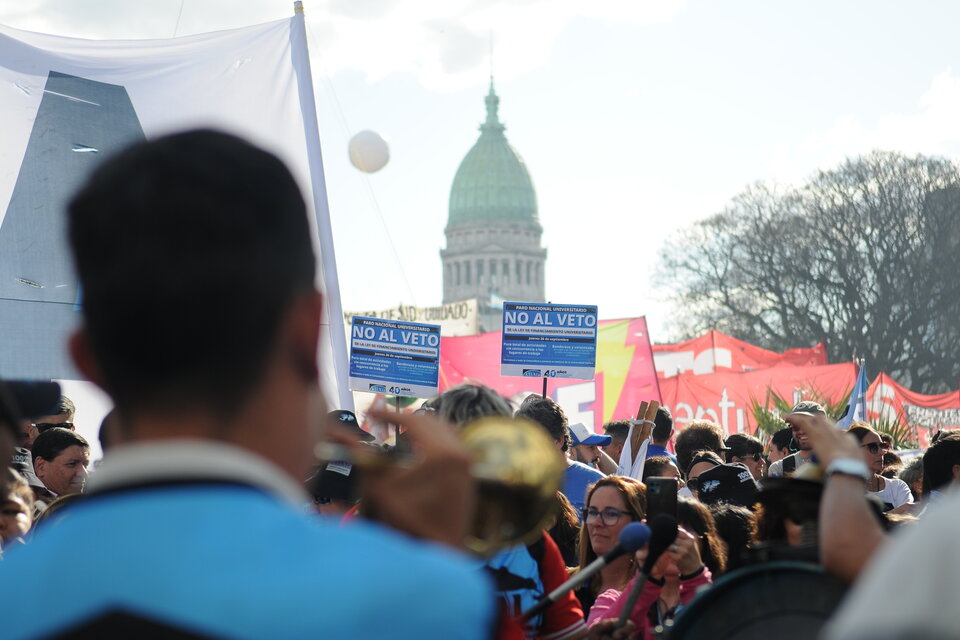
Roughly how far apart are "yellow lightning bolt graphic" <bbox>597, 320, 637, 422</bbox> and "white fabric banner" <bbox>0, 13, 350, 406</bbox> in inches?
319

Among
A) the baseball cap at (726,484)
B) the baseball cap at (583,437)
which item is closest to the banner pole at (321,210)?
the baseball cap at (583,437)

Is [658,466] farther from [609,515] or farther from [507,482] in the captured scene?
[507,482]

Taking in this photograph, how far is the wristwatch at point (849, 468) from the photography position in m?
1.71

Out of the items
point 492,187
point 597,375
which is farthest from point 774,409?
point 492,187

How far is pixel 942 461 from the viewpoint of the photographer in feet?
15.5

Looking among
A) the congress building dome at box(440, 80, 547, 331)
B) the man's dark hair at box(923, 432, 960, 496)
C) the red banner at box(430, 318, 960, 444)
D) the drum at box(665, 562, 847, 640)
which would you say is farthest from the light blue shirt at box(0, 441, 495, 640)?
the congress building dome at box(440, 80, 547, 331)

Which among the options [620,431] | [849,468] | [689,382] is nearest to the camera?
[849,468]

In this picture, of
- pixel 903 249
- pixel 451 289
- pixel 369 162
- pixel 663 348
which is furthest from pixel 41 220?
pixel 451 289

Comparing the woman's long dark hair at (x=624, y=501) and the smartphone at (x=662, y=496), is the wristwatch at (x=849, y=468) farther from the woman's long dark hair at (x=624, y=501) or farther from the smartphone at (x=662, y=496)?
the woman's long dark hair at (x=624, y=501)

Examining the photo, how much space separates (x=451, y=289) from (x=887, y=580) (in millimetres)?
131307

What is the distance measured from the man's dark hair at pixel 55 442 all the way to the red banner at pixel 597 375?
8850 mm

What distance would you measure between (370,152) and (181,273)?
8.91 m

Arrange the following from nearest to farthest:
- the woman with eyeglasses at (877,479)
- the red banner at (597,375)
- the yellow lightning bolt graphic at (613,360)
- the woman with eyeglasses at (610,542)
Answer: the woman with eyeglasses at (610,542)
the woman with eyeglasses at (877,479)
the red banner at (597,375)
the yellow lightning bolt graphic at (613,360)

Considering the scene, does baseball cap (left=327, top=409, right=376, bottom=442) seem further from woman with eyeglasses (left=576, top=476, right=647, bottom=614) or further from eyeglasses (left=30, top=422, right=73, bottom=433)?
eyeglasses (left=30, top=422, right=73, bottom=433)
